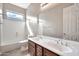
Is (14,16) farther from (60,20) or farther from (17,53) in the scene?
(60,20)

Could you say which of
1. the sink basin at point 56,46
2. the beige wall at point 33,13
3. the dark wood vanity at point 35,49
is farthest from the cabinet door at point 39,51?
the beige wall at point 33,13

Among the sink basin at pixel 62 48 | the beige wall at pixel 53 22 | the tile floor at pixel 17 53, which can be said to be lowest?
the tile floor at pixel 17 53

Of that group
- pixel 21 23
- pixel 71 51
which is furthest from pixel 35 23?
pixel 71 51

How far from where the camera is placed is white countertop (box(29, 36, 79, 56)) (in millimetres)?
1557

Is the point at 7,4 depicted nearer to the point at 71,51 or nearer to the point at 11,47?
the point at 11,47

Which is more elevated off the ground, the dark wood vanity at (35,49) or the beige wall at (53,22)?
the beige wall at (53,22)

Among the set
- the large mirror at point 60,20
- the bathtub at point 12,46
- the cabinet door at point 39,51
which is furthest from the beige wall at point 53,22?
the bathtub at point 12,46

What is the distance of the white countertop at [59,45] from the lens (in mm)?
1557

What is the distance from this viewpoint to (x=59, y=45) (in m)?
1.64

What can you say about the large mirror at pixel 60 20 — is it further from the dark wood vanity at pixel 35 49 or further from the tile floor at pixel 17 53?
the tile floor at pixel 17 53

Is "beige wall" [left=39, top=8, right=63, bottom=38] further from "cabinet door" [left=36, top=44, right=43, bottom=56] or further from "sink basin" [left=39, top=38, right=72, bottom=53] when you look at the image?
"cabinet door" [left=36, top=44, right=43, bottom=56]

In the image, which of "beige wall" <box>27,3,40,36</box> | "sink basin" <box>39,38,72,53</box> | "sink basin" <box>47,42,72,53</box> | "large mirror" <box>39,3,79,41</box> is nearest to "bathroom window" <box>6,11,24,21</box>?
"beige wall" <box>27,3,40,36</box>

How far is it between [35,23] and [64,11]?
0.49 meters

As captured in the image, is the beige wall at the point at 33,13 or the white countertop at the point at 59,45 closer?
the white countertop at the point at 59,45
